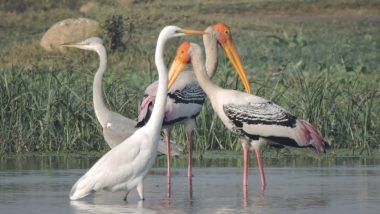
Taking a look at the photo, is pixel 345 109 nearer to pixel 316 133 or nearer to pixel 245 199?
pixel 316 133

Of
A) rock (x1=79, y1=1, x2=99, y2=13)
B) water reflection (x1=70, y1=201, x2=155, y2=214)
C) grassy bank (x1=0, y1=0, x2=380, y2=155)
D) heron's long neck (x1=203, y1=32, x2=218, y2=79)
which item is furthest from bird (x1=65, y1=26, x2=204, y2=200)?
rock (x1=79, y1=1, x2=99, y2=13)

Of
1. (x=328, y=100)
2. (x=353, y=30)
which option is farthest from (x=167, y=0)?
(x=328, y=100)

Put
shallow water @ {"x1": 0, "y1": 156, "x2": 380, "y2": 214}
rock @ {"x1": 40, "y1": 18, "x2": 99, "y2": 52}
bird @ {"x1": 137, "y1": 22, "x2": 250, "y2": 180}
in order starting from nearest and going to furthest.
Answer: shallow water @ {"x1": 0, "y1": 156, "x2": 380, "y2": 214} → bird @ {"x1": 137, "y1": 22, "x2": 250, "y2": 180} → rock @ {"x1": 40, "y1": 18, "x2": 99, "y2": 52}

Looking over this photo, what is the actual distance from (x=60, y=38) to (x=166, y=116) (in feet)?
66.3

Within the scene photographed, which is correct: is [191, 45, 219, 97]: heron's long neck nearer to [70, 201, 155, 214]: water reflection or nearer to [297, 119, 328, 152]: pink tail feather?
[297, 119, 328, 152]: pink tail feather

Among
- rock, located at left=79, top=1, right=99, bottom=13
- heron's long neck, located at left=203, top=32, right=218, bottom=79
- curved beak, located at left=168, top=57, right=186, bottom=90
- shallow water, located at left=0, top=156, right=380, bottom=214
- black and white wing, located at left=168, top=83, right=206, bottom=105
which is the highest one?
rock, located at left=79, top=1, right=99, bottom=13

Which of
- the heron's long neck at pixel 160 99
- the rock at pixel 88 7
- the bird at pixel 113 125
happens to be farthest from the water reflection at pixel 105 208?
the rock at pixel 88 7

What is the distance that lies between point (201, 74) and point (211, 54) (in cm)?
129

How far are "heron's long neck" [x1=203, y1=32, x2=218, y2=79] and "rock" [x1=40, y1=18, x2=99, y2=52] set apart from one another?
17.9 metres

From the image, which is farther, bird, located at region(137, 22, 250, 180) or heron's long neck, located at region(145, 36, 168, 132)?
bird, located at region(137, 22, 250, 180)

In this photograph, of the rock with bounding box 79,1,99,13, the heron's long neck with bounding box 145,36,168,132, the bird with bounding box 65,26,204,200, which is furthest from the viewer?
the rock with bounding box 79,1,99,13

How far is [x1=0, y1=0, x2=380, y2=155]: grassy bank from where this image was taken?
15.7 m

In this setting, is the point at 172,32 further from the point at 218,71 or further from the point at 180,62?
the point at 218,71

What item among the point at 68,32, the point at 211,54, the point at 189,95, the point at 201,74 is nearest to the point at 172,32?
the point at 201,74
